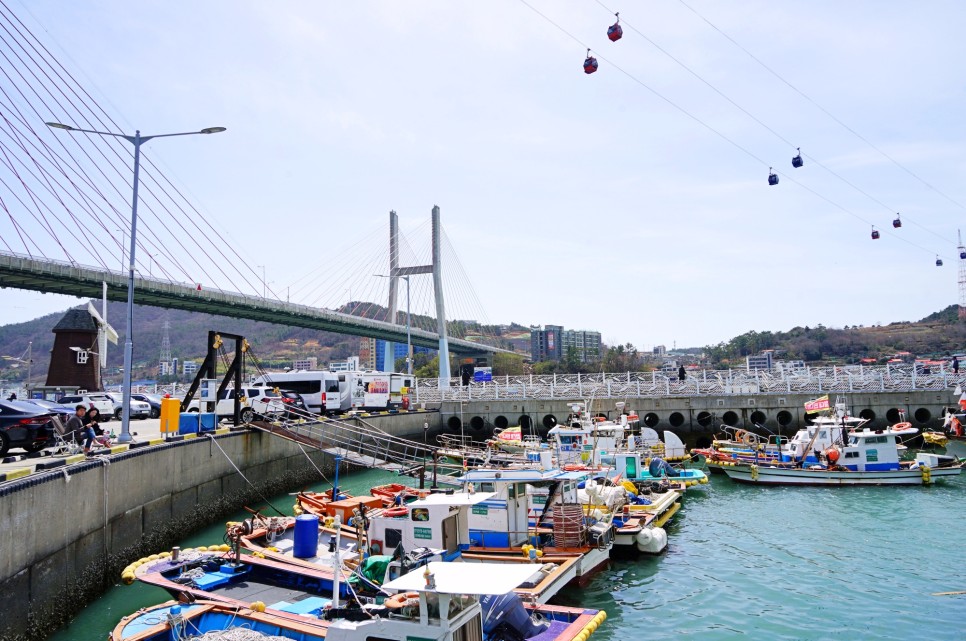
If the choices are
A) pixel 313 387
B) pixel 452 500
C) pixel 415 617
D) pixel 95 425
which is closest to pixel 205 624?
pixel 415 617

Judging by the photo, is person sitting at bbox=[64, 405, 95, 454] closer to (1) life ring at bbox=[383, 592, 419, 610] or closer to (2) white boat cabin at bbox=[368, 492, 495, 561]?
(2) white boat cabin at bbox=[368, 492, 495, 561]

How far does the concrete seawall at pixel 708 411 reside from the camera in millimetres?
38469

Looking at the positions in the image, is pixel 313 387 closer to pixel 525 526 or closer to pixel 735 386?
pixel 735 386

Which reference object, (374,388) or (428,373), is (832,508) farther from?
(428,373)

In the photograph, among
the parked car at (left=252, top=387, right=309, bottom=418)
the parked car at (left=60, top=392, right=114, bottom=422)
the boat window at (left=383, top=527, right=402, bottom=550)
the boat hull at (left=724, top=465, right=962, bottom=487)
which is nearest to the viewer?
the boat window at (left=383, top=527, right=402, bottom=550)

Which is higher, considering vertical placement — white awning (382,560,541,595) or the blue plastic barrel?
white awning (382,560,541,595)

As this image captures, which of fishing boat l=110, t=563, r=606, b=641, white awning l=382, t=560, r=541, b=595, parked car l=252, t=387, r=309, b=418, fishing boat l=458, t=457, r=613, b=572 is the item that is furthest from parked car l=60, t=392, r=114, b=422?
white awning l=382, t=560, r=541, b=595

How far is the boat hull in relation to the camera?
25172mm

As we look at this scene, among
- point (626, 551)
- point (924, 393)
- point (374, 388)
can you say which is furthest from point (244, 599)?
point (924, 393)

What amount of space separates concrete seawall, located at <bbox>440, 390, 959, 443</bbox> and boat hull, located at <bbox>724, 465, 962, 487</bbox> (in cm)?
1326

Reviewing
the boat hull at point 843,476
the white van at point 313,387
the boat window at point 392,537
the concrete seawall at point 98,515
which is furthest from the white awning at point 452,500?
the white van at point 313,387

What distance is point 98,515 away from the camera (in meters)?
14.0

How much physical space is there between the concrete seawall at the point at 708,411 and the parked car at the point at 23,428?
26382 millimetres

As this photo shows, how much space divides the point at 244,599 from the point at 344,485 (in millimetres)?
18341
